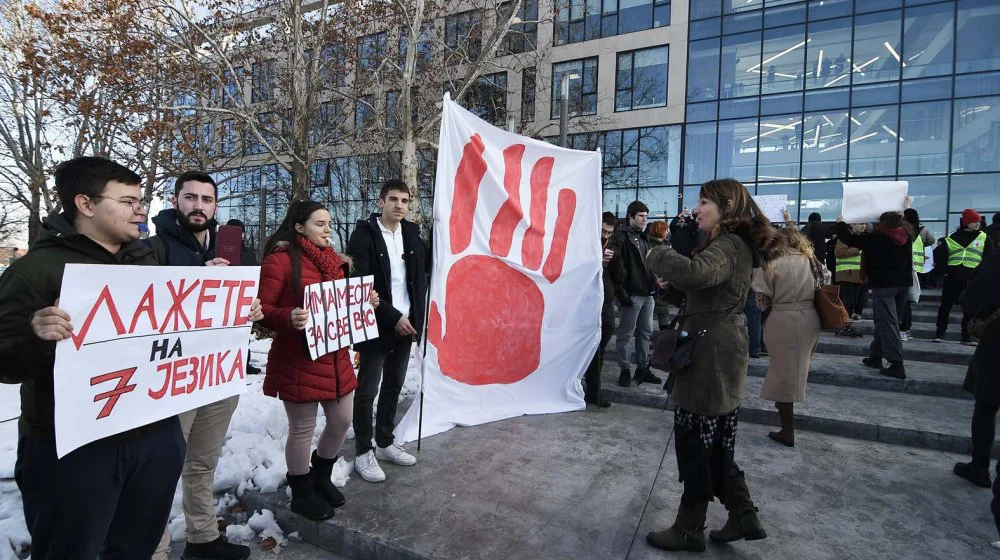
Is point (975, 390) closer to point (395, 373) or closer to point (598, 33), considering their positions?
point (395, 373)

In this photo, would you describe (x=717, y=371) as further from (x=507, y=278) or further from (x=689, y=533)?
(x=507, y=278)

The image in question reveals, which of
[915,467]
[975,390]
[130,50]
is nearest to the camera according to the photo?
[975,390]

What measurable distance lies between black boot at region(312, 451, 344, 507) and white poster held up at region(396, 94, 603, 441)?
91 cm

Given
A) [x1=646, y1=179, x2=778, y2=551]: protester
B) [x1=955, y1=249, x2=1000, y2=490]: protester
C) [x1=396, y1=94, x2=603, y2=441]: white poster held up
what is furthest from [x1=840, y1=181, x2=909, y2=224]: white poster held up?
[x1=646, y1=179, x2=778, y2=551]: protester

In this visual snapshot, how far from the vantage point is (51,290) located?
1.59 meters

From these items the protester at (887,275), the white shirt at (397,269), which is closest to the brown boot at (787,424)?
the protester at (887,275)

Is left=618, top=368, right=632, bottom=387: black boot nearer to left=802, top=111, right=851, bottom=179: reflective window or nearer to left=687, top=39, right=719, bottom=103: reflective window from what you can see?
left=802, top=111, right=851, bottom=179: reflective window

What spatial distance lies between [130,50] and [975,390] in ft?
48.0

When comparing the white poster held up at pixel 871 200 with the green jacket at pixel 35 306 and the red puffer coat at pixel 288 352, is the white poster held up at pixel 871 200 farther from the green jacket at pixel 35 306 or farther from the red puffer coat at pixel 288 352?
the green jacket at pixel 35 306

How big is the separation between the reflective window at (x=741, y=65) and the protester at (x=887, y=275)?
14.2m

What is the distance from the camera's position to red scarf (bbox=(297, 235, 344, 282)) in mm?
2859

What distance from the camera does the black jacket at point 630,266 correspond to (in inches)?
216

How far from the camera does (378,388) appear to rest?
11.5 ft

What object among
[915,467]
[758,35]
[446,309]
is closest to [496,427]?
[446,309]
